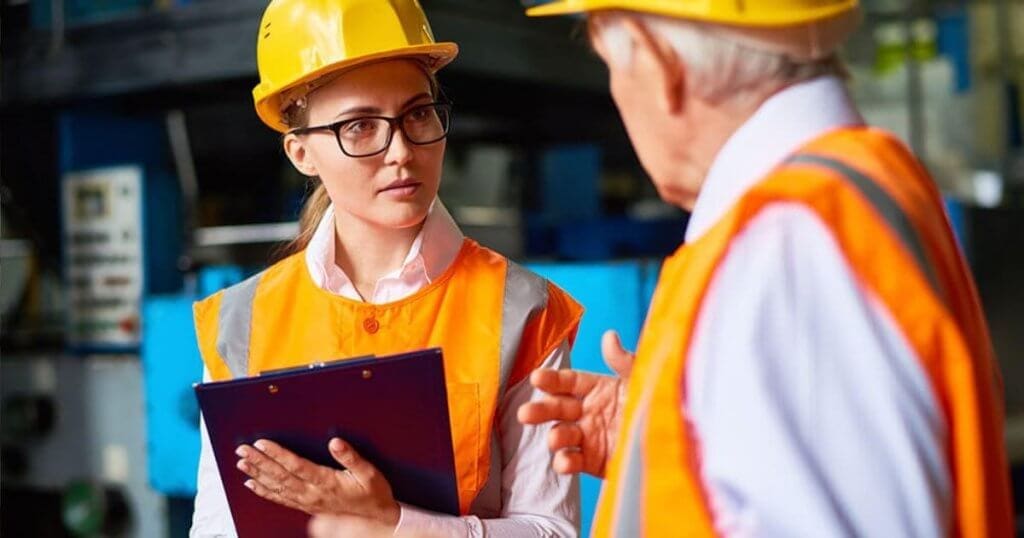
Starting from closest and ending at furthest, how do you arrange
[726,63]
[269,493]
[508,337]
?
[726,63] → [269,493] → [508,337]

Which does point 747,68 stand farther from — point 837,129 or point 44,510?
point 44,510

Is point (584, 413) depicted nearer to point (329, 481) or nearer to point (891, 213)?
point (329, 481)

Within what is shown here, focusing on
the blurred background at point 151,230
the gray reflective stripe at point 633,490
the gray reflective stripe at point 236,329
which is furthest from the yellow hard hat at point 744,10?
the blurred background at point 151,230

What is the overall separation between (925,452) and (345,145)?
2.85ft

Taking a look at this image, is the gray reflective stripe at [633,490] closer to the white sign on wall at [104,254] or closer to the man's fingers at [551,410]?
the man's fingers at [551,410]

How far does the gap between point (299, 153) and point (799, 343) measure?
0.90m

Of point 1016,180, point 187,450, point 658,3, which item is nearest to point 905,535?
point 658,3

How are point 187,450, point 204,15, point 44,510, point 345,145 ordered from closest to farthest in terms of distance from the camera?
point 345,145 < point 187,450 < point 204,15 < point 44,510

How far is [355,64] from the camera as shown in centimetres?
153

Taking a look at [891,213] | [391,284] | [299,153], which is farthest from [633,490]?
[299,153]

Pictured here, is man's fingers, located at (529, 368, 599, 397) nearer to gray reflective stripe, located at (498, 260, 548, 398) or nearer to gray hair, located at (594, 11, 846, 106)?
gray reflective stripe, located at (498, 260, 548, 398)

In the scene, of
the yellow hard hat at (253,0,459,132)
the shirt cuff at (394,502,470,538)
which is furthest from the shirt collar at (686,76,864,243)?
the yellow hard hat at (253,0,459,132)

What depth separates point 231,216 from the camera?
6.20 m

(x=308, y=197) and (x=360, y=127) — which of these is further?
(x=308, y=197)
